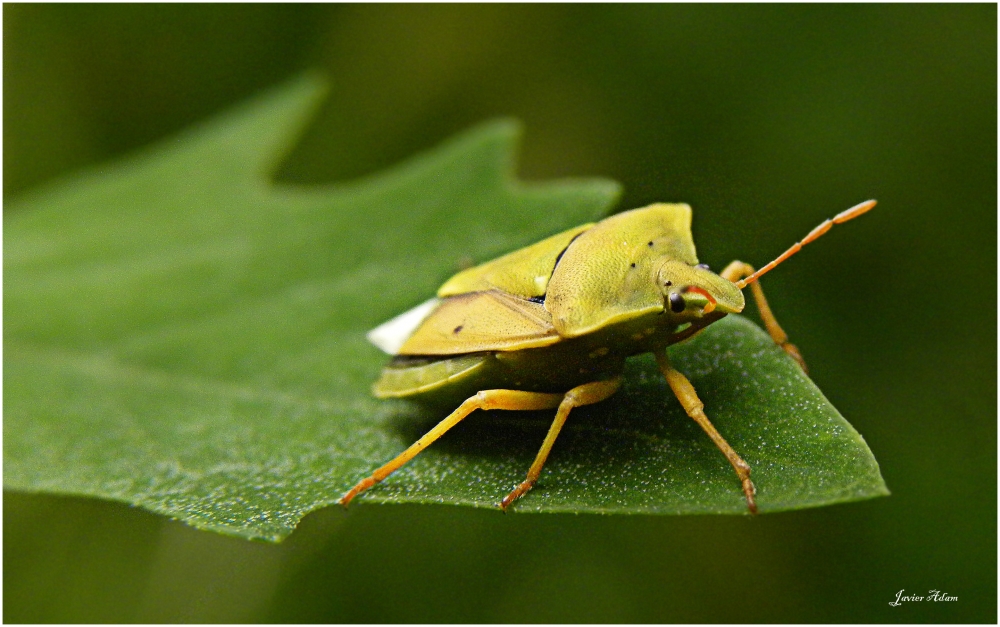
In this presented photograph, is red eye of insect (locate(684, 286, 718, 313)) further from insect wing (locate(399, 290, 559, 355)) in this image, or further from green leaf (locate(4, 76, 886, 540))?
insect wing (locate(399, 290, 559, 355))

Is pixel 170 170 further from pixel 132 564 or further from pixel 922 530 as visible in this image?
pixel 922 530

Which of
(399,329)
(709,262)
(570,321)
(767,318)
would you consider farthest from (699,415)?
(399,329)

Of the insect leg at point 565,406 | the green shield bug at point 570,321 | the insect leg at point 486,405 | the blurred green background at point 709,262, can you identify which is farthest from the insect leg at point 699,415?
the blurred green background at point 709,262

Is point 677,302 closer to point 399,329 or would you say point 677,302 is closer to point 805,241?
point 805,241

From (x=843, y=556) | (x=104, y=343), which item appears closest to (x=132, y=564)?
(x=104, y=343)

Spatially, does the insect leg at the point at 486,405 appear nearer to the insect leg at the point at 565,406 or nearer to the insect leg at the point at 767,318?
the insect leg at the point at 565,406

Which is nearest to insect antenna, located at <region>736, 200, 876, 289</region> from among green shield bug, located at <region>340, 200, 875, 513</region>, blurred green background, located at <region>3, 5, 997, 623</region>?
green shield bug, located at <region>340, 200, 875, 513</region>
